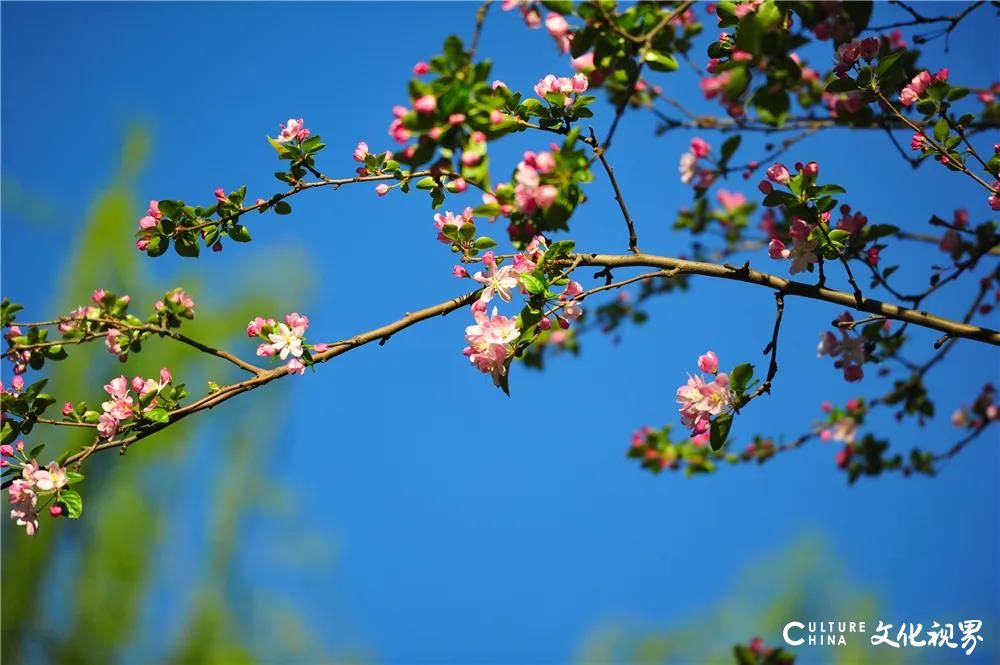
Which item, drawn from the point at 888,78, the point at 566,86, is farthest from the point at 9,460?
the point at 888,78

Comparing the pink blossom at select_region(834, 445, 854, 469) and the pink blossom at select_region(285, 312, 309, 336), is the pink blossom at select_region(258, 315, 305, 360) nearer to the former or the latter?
the pink blossom at select_region(285, 312, 309, 336)

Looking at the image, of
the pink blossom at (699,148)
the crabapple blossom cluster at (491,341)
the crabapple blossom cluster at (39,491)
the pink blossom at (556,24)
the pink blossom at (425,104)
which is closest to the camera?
the pink blossom at (425,104)

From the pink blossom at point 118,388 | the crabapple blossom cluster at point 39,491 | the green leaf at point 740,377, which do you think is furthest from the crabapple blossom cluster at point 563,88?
the crabapple blossom cluster at point 39,491

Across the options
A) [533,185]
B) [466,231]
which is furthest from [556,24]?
[466,231]

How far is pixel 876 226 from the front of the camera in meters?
1.20

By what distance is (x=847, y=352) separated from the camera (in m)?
1.26

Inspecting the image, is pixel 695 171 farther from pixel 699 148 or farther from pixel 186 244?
pixel 186 244

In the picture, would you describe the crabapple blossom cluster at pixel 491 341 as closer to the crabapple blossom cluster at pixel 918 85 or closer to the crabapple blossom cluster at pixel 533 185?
the crabapple blossom cluster at pixel 533 185

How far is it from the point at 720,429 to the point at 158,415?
0.71m

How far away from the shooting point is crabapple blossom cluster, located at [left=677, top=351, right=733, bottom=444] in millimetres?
1031

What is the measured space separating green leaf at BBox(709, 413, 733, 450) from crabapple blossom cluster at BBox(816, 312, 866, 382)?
32cm

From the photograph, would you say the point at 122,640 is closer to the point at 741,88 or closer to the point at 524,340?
the point at 524,340

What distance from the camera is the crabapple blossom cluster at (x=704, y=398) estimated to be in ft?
3.38

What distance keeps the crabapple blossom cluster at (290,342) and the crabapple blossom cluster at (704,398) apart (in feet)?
1.53
